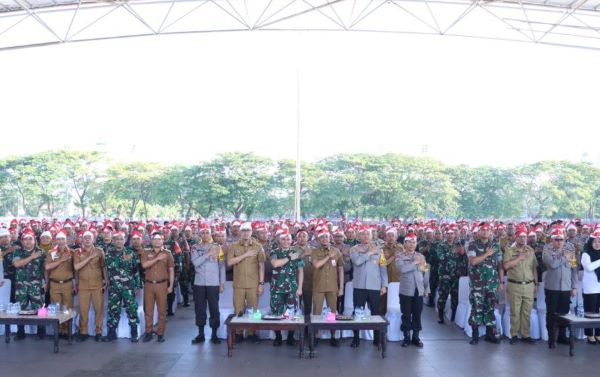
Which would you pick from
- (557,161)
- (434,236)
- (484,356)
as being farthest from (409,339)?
(557,161)

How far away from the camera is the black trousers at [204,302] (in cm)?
783

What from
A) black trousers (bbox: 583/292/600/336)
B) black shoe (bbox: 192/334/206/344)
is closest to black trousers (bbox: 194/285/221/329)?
black shoe (bbox: 192/334/206/344)

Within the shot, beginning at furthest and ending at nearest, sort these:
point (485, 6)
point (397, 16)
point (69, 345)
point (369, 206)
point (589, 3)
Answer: point (369, 206), point (397, 16), point (485, 6), point (589, 3), point (69, 345)

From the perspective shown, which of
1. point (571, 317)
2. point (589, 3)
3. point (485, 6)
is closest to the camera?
point (571, 317)

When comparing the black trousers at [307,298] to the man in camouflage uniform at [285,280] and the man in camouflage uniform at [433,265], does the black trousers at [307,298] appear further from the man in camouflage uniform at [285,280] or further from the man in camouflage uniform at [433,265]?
the man in camouflage uniform at [433,265]

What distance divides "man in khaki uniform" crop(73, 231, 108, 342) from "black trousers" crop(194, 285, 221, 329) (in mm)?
1429

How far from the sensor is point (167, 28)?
15.5m

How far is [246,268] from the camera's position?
777cm

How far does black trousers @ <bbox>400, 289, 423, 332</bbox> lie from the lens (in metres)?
7.71

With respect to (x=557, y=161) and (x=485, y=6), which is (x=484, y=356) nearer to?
(x=485, y=6)

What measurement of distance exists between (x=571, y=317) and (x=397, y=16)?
37.0 ft

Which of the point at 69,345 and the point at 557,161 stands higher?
the point at 557,161

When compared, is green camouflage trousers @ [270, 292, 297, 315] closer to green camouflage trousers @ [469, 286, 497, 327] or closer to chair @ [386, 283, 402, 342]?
chair @ [386, 283, 402, 342]

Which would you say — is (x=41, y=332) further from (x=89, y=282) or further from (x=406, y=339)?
(x=406, y=339)
